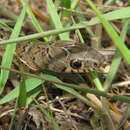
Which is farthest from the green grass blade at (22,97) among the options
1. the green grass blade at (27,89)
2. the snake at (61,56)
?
the snake at (61,56)

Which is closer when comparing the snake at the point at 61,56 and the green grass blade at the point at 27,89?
the green grass blade at the point at 27,89

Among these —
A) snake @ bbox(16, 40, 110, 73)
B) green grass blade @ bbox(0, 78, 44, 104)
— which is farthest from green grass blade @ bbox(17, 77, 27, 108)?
snake @ bbox(16, 40, 110, 73)

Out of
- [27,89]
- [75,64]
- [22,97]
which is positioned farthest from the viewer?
[75,64]

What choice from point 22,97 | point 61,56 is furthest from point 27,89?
point 61,56

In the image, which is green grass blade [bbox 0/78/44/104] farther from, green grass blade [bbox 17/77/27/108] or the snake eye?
the snake eye

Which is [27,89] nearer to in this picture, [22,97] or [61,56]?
[22,97]

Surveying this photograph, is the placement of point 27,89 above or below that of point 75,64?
below

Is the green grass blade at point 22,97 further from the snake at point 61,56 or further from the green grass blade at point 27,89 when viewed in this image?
the snake at point 61,56

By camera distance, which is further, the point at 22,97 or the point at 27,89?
the point at 27,89

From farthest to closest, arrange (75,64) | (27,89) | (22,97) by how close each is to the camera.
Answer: (75,64), (27,89), (22,97)
